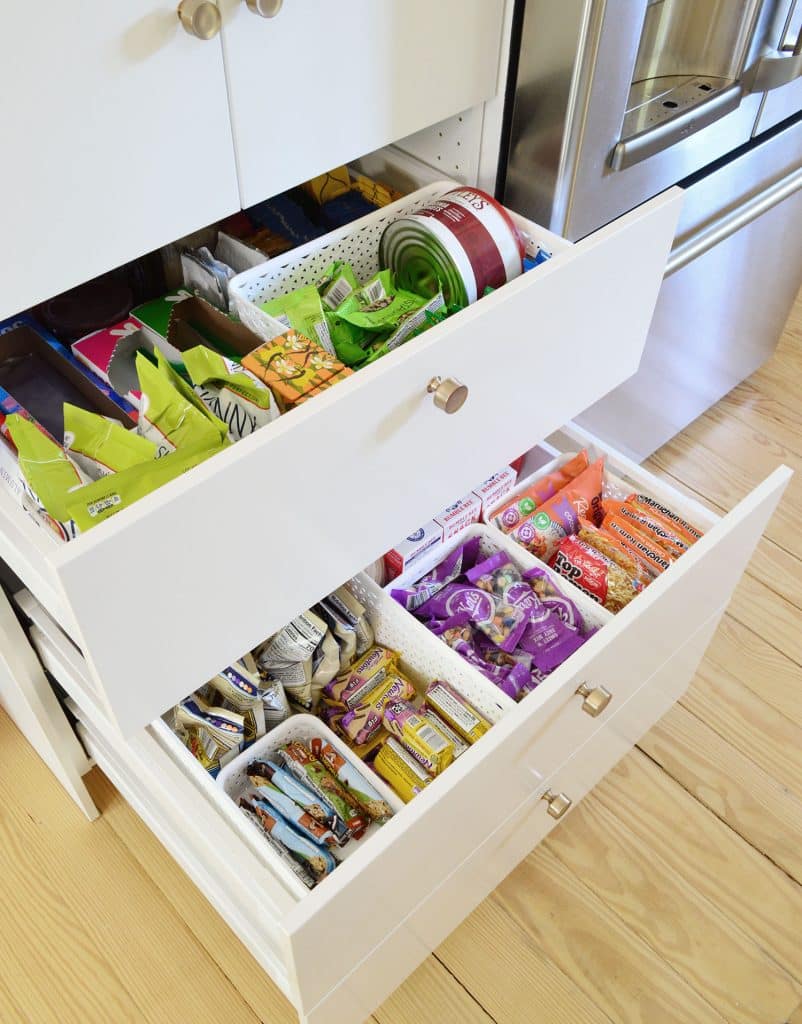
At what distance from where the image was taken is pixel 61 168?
0.65 meters

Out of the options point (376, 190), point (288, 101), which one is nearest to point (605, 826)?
point (376, 190)

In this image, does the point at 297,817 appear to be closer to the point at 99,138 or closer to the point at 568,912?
the point at 568,912

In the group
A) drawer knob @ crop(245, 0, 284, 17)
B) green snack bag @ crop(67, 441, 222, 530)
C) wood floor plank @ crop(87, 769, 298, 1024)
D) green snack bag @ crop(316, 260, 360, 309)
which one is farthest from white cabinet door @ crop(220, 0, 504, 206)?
wood floor plank @ crop(87, 769, 298, 1024)

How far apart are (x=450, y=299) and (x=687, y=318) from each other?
1.98 ft

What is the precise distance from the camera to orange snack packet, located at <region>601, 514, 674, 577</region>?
1055mm

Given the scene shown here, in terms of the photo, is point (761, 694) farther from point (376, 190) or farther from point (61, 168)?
point (61, 168)

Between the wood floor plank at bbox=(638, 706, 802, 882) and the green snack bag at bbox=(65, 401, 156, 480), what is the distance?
2.82ft

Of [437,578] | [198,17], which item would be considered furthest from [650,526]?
[198,17]

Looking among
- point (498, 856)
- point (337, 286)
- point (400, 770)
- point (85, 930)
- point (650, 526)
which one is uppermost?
point (337, 286)

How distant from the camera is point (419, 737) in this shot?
954mm

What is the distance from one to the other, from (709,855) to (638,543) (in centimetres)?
45

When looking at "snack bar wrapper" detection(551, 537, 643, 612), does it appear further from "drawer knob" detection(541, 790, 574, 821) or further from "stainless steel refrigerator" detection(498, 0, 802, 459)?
"stainless steel refrigerator" detection(498, 0, 802, 459)

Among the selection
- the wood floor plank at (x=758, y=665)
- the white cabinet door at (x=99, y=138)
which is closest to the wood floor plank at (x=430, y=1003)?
the wood floor plank at (x=758, y=665)

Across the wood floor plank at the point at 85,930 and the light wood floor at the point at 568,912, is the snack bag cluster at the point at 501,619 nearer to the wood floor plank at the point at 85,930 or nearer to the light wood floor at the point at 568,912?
the light wood floor at the point at 568,912
